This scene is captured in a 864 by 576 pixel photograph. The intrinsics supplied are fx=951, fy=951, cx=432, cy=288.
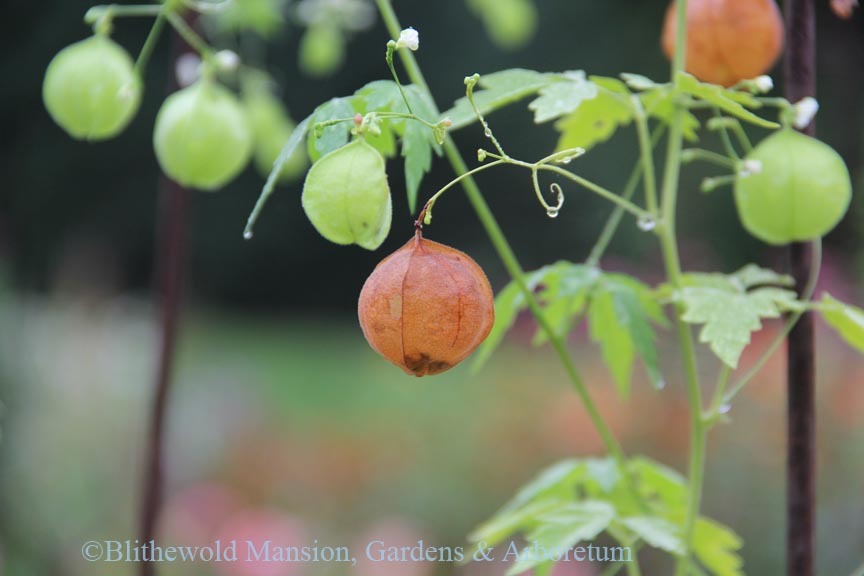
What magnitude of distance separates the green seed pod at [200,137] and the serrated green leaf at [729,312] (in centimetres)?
44

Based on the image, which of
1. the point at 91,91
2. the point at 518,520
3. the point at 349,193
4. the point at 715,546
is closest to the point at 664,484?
the point at 715,546

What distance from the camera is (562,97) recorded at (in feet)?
2.19

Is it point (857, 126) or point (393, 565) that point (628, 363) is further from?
point (857, 126)

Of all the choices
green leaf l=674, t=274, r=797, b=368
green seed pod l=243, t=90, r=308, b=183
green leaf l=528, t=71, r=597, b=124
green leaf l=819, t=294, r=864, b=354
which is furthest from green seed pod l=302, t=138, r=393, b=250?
green seed pod l=243, t=90, r=308, b=183

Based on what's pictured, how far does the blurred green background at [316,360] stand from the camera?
7.27 feet

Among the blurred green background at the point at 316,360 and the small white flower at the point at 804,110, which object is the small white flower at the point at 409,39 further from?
the blurred green background at the point at 316,360

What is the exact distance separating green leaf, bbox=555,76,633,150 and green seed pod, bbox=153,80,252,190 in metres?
0.31

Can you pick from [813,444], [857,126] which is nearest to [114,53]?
[813,444]

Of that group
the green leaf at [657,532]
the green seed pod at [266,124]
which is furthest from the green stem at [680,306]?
the green seed pod at [266,124]

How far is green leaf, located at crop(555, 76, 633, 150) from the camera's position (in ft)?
2.44

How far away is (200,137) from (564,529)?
1.56ft

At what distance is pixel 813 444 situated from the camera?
755 mm

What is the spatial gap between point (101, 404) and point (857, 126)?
3.60m

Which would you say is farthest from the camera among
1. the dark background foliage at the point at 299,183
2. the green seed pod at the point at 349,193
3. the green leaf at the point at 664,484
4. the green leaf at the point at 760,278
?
the dark background foliage at the point at 299,183
